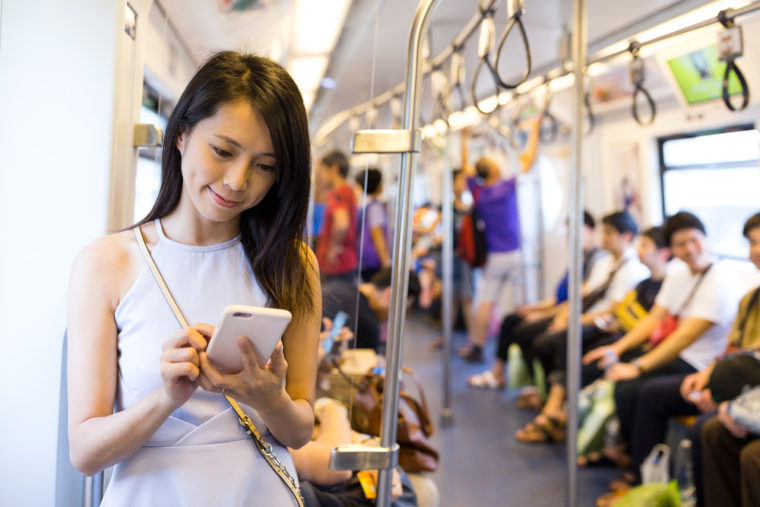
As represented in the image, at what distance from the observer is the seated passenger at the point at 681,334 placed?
3.04 meters

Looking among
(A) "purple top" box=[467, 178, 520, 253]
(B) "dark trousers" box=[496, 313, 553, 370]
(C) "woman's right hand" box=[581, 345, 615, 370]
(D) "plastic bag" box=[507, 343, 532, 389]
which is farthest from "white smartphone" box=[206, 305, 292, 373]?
(A) "purple top" box=[467, 178, 520, 253]

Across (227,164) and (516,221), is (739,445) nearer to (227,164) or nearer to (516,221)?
(227,164)

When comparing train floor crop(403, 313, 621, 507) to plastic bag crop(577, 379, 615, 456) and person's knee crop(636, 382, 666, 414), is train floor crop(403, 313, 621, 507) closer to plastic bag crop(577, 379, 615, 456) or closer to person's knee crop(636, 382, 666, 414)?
plastic bag crop(577, 379, 615, 456)

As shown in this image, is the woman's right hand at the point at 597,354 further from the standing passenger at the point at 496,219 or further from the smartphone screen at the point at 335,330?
the standing passenger at the point at 496,219

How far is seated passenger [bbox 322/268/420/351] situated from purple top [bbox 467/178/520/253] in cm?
226

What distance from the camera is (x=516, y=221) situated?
6059 mm

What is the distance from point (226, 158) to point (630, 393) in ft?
9.45

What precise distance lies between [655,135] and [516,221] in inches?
73.8

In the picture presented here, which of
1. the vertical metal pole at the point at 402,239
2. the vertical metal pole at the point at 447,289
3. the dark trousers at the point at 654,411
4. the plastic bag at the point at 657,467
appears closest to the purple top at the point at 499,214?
the vertical metal pole at the point at 447,289

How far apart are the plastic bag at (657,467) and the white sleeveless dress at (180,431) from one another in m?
2.34

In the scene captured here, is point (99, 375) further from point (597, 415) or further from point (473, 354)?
point (473, 354)

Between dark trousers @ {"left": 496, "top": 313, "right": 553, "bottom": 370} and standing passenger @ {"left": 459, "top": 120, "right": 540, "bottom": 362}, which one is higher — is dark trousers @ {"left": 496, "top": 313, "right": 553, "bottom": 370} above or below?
below

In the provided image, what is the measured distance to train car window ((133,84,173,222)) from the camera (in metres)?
1.51

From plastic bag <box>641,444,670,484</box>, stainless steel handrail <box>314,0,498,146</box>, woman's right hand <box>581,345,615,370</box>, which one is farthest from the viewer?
woman's right hand <box>581,345,615,370</box>
